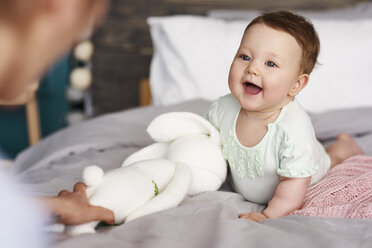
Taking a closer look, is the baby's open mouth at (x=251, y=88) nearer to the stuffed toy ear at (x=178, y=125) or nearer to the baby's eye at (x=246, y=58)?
the baby's eye at (x=246, y=58)

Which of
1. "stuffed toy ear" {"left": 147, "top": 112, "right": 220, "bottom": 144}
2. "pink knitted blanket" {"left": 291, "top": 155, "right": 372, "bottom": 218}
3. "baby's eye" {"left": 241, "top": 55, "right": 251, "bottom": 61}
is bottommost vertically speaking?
"pink knitted blanket" {"left": 291, "top": 155, "right": 372, "bottom": 218}

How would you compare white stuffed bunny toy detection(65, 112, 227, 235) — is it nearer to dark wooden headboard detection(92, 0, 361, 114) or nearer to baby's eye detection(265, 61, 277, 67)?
baby's eye detection(265, 61, 277, 67)

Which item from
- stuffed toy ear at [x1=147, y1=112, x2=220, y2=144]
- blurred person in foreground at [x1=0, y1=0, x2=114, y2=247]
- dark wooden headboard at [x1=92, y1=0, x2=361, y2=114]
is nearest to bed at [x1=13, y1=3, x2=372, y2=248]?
stuffed toy ear at [x1=147, y1=112, x2=220, y2=144]

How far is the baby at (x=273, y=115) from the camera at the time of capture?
948 mm

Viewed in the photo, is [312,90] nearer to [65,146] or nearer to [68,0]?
[65,146]

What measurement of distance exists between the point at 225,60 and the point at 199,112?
0.85 feet

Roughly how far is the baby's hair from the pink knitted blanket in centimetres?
27

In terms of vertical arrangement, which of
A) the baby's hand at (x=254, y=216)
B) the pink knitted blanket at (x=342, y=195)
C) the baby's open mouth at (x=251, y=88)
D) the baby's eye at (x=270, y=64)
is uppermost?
the baby's eye at (x=270, y=64)

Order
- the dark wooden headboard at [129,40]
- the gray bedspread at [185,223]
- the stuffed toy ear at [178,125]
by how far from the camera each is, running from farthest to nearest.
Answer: the dark wooden headboard at [129,40] → the stuffed toy ear at [178,125] → the gray bedspread at [185,223]

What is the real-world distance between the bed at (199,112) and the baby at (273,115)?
0.21 feet

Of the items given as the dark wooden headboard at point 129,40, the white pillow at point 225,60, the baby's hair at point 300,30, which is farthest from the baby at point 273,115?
the dark wooden headboard at point 129,40

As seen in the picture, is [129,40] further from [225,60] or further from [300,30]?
[300,30]

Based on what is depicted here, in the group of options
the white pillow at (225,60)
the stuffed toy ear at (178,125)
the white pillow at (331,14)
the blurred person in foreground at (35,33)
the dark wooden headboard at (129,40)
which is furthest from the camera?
the dark wooden headboard at (129,40)

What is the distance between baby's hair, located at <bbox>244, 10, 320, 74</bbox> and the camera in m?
0.94
